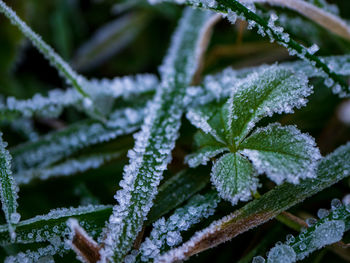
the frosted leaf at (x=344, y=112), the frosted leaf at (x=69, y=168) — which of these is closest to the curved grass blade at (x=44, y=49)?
the frosted leaf at (x=69, y=168)

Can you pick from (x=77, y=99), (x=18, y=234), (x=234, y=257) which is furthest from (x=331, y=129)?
(x=18, y=234)

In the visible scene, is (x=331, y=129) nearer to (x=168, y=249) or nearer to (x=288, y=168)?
(x=288, y=168)

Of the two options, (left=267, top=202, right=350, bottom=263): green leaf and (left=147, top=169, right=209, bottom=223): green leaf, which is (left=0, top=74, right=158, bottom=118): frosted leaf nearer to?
(left=147, top=169, right=209, bottom=223): green leaf

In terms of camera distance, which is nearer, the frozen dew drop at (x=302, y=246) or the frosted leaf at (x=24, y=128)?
the frozen dew drop at (x=302, y=246)

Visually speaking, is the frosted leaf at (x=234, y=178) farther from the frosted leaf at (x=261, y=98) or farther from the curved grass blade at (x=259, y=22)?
the curved grass blade at (x=259, y=22)

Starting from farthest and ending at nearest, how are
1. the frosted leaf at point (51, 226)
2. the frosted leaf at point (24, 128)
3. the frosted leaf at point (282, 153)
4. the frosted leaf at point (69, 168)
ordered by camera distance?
1. the frosted leaf at point (24, 128)
2. the frosted leaf at point (69, 168)
3. the frosted leaf at point (51, 226)
4. the frosted leaf at point (282, 153)

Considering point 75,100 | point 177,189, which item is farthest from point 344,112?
point 75,100
